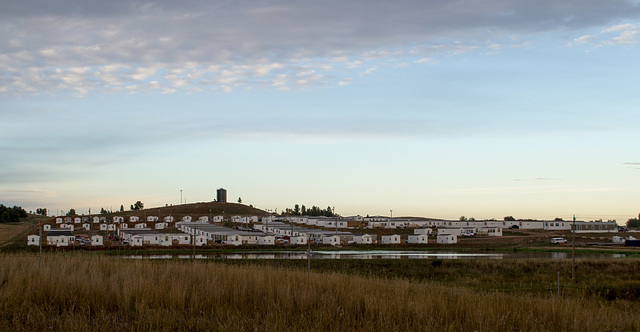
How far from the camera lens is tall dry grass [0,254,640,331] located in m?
11.3

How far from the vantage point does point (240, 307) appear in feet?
44.7

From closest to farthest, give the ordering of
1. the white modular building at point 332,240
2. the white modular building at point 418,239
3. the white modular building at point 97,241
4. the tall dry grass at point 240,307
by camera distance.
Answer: the tall dry grass at point 240,307 < the white modular building at point 97,241 < the white modular building at point 332,240 < the white modular building at point 418,239

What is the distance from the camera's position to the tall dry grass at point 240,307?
36.9 ft

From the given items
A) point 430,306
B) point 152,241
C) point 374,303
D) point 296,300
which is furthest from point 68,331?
point 152,241

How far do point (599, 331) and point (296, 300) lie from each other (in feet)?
23.6

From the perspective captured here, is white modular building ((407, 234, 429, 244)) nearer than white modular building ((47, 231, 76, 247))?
No

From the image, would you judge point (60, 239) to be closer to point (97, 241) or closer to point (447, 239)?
point (97, 241)

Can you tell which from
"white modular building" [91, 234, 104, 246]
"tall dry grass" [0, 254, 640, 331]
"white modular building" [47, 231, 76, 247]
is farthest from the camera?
"white modular building" [91, 234, 104, 246]

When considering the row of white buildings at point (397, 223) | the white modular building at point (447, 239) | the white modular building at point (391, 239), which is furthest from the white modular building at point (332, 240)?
the row of white buildings at point (397, 223)

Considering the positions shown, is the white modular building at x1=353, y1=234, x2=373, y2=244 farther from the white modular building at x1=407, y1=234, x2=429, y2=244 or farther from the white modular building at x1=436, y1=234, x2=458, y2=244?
the white modular building at x1=436, y1=234, x2=458, y2=244

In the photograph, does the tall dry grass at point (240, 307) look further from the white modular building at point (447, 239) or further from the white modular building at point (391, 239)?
the white modular building at point (447, 239)

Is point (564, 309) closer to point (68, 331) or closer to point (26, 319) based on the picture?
point (68, 331)

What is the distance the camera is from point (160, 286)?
14578mm

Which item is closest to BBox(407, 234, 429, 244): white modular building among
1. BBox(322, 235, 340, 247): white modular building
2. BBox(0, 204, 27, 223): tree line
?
BBox(322, 235, 340, 247): white modular building
